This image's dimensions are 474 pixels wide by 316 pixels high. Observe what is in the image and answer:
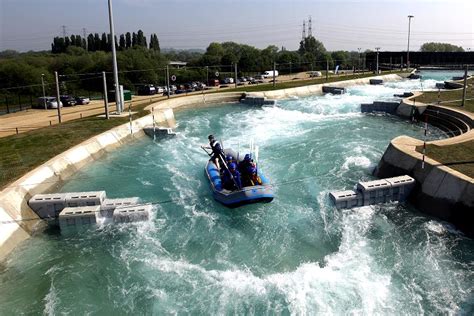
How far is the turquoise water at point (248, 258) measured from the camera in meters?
9.06

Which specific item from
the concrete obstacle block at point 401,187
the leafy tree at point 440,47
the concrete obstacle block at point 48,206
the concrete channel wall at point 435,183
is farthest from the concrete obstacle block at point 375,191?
the leafy tree at point 440,47

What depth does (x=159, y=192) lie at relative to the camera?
15492 millimetres

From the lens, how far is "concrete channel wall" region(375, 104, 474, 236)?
11.9 metres

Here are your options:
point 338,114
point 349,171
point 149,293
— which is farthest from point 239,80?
point 149,293

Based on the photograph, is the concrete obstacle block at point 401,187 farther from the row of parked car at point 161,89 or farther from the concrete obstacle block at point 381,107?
the row of parked car at point 161,89

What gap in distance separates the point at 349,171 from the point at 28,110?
89.8ft

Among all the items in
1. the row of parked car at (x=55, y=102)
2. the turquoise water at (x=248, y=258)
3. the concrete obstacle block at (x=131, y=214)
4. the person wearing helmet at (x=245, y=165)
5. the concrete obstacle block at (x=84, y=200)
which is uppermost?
the row of parked car at (x=55, y=102)

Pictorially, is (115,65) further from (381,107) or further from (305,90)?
(305,90)

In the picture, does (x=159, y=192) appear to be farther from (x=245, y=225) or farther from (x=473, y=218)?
(x=473, y=218)

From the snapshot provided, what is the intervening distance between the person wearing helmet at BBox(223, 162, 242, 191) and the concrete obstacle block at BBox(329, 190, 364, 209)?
3163mm

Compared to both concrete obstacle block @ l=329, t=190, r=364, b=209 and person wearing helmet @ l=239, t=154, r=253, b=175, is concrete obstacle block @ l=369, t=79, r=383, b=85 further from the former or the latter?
person wearing helmet @ l=239, t=154, r=253, b=175

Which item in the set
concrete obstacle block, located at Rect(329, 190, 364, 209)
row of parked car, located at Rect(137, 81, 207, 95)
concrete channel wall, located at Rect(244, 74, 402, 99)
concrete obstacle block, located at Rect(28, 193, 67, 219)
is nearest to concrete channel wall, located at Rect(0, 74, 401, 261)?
concrete obstacle block, located at Rect(28, 193, 67, 219)

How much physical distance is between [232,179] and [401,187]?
574 cm

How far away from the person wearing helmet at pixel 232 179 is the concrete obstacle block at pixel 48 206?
5.39m
